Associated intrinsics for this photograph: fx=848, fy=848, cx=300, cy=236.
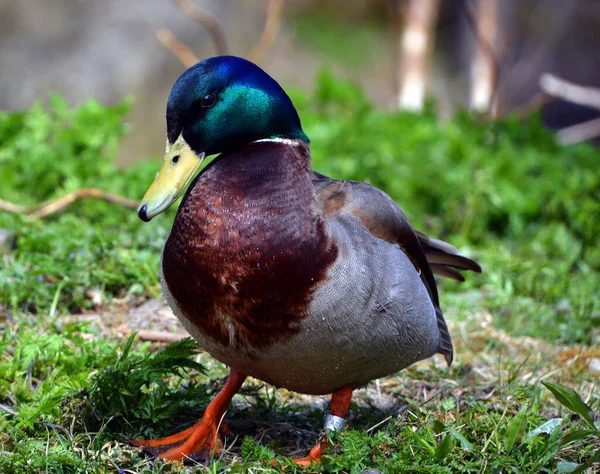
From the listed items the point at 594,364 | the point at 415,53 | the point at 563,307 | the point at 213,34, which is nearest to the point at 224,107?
the point at 594,364

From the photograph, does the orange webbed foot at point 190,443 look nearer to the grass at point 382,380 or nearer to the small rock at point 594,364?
the grass at point 382,380

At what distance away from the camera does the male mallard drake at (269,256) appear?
102 inches

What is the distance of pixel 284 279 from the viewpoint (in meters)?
2.58

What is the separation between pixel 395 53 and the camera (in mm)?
15664

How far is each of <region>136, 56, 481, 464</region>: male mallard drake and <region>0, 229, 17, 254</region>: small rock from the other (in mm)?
1736

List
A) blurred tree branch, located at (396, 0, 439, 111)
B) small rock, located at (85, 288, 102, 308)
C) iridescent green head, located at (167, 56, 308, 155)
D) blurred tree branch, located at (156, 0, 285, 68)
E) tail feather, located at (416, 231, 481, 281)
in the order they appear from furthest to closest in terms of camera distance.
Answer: blurred tree branch, located at (396, 0, 439, 111) < blurred tree branch, located at (156, 0, 285, 68) < small rock, located at (85, 288, 102, 308) < tail feather, located at (416, 231, 481, 281) < iridescent green head, located at (167, 56, 308, 155)

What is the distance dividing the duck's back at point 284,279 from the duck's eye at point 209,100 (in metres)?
0.19

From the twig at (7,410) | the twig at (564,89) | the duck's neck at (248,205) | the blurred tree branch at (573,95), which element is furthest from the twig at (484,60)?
the twig at (7,410)

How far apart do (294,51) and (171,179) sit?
40.6 feet

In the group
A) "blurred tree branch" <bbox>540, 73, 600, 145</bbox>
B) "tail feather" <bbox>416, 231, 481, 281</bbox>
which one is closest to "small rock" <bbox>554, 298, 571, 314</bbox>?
"tail feather" <bbox>416, 231, 481, 281</bbox>

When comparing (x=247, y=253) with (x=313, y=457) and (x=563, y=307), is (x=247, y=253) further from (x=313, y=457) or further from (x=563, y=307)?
(x=563, y=307)

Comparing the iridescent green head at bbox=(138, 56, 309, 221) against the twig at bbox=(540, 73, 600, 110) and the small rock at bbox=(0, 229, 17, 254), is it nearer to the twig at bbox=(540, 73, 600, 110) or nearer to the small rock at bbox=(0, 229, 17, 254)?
the small rock at bbox=(0, 229, 17, 254)

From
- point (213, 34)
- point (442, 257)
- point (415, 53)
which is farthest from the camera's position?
point (415, 53)

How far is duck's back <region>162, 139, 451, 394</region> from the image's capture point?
102 inches
